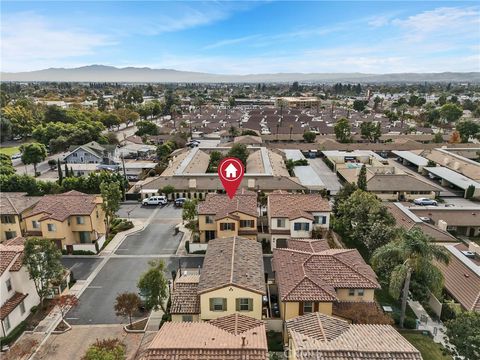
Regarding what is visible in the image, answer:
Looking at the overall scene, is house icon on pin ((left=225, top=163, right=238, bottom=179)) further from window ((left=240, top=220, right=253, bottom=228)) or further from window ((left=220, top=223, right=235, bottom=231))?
window ((left=220, top=223, right=235, bottom=231))

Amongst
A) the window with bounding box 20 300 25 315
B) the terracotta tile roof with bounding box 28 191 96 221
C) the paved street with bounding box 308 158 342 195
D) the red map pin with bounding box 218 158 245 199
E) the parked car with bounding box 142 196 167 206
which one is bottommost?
the paved street with bounding box 308 158 342 195

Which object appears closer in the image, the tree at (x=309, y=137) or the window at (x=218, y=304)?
the window at (x=218, y=304)

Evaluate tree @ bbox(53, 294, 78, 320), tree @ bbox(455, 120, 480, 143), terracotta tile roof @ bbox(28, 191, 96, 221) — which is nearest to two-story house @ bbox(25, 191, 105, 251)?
terracotta tile roof @ bbox(28, 191, 96, 221)

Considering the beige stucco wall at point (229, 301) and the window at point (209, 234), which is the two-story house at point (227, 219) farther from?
the beige stucco wall at point (229, 301)

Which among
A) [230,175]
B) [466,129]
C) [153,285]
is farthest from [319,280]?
A: [466,129]

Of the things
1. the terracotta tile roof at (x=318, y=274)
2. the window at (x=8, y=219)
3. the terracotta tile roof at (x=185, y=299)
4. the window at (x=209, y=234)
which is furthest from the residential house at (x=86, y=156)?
the terracotta tile roof at (x=318, y=274)

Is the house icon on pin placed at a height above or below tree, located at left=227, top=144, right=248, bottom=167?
above

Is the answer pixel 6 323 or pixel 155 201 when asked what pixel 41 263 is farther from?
pixel 155 201
